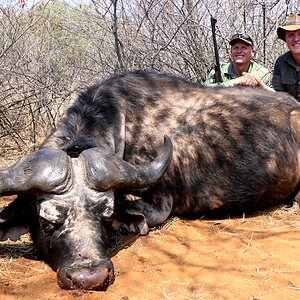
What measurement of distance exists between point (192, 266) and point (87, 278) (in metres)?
0.93

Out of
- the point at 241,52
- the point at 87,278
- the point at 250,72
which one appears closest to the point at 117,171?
the point at 87,278

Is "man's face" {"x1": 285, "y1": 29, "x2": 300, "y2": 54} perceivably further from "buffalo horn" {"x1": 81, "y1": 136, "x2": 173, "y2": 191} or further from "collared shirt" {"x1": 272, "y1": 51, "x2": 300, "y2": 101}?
"buffalo horn" {"x1": 81, "y1": 136, "x2": 173, "y2": 191}

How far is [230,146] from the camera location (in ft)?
17.0

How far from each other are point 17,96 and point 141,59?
222 cm

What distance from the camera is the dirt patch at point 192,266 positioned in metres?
3.33

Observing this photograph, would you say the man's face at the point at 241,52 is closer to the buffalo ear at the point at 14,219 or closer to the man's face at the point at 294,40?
the man's face at the point at 294,40

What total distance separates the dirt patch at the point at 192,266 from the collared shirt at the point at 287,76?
9.61 feet

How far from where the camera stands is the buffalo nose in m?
3.18

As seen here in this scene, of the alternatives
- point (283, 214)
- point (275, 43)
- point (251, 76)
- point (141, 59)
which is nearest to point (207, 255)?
point (283, 214)

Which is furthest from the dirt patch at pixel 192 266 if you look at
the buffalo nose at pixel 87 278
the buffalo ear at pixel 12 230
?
the buffalo ear at pixel 12 230

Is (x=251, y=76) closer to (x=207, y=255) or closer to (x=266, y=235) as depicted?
(x=266, y=235)

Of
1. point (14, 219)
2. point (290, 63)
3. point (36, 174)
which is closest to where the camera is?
point (36, 174)

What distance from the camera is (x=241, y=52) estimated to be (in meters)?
7.30

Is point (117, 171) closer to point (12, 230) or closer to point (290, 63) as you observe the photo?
point (12, 230)
